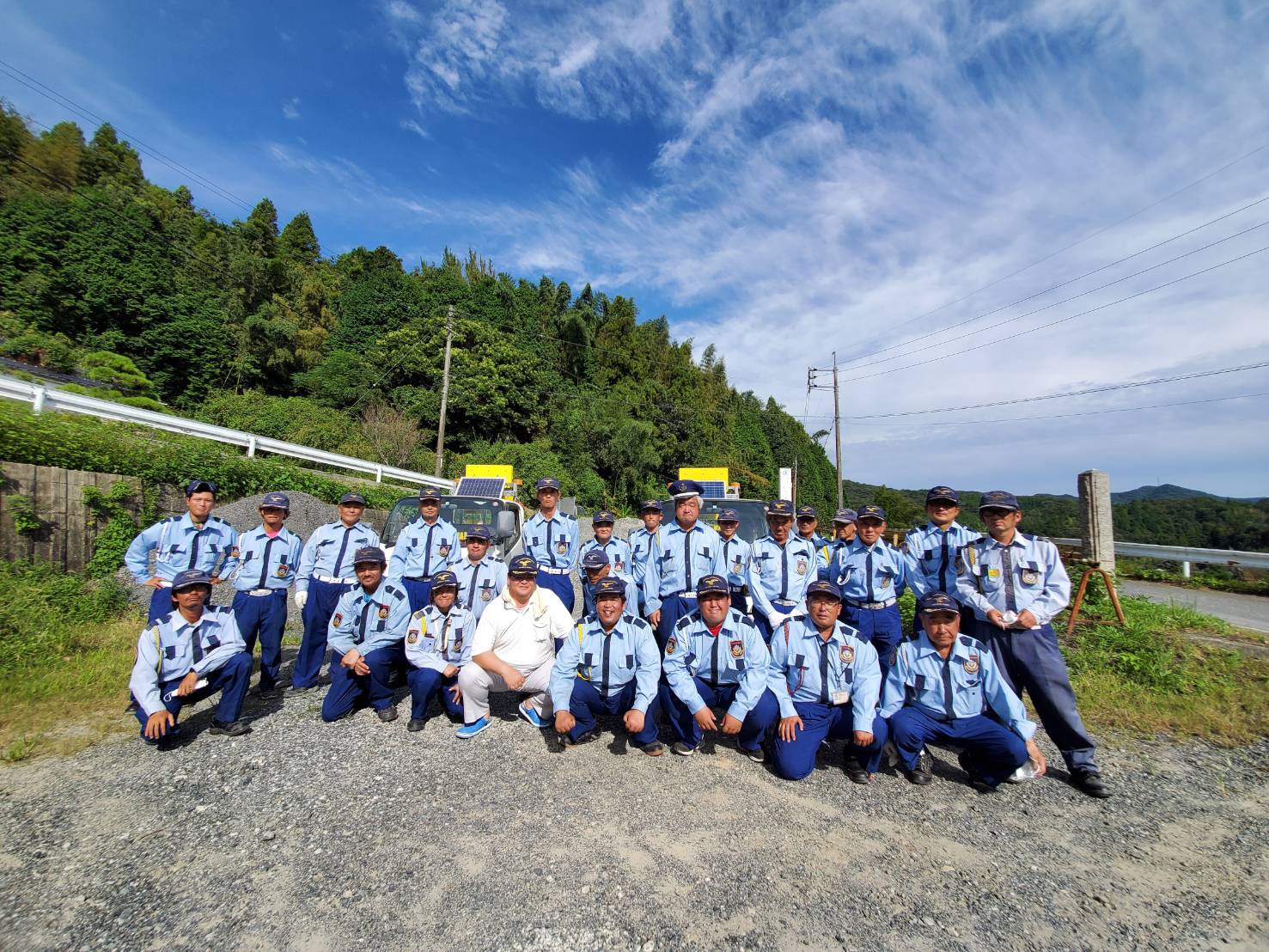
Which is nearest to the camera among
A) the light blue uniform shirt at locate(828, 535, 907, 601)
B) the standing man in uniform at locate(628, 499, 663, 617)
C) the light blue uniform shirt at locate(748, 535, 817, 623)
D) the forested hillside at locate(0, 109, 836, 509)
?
the light blue uniform shirt at locate(828, 535, 907, 601)

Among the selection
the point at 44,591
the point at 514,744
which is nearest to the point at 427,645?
the point at 514,744

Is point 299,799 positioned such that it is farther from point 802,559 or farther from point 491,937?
point 802,559

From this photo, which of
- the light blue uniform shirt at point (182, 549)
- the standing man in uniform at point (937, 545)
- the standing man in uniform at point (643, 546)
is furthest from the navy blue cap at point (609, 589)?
the light blue uniform shirt at point (182, 549)

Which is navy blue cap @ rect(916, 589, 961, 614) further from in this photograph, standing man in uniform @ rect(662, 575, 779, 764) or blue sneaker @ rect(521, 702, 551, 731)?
blue sneaker @ rect(521, 702, 551, 731)

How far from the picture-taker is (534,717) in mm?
4574

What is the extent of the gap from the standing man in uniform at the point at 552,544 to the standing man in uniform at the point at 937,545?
350 cm

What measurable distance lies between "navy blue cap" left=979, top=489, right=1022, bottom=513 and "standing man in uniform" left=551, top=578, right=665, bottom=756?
2.69 meters

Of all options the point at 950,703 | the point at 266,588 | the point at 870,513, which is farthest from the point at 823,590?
the point at 266,588

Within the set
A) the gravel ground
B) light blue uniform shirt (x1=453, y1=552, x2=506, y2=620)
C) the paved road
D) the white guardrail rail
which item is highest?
the white guardrail rail

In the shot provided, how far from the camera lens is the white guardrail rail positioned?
26.6ft

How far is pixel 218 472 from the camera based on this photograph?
9133 mm

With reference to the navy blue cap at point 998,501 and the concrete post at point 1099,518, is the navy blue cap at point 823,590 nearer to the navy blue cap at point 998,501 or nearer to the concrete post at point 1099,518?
the navy blue cap at point 998,501

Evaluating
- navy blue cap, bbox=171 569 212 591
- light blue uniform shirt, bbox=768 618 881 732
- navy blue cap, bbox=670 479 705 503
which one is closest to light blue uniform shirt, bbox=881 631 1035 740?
light blue uniform shirt, bbox=768 618 881 732

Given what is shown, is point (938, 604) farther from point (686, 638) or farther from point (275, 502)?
point (275, 502)
